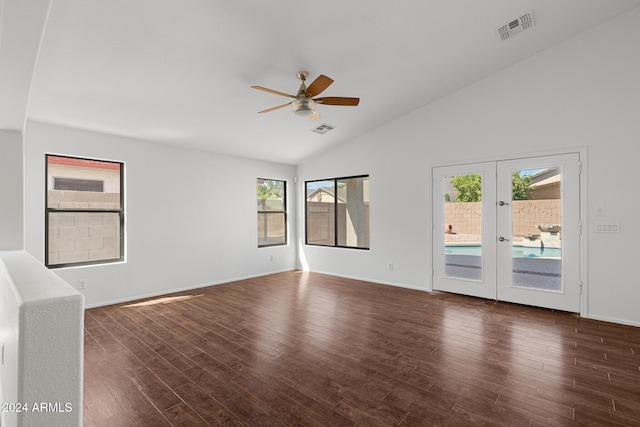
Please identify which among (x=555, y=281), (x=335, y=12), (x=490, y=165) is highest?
(x=335, y=12)

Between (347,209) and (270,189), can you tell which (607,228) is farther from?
(270,189)

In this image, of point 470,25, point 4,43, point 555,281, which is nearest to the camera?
point 4,43

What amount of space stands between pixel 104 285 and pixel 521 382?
5.23 meters

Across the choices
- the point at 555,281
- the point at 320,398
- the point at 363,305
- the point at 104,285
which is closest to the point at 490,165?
the point at 555,281

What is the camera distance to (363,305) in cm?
461

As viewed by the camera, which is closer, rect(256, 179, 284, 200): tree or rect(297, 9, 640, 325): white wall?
rect(297, 9, 640, 325): white wall

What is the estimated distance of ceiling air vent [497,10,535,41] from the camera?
3.56 m

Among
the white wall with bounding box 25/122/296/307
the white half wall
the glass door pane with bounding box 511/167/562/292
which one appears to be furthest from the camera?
the glass door pane with bounding box 511/167/562/292

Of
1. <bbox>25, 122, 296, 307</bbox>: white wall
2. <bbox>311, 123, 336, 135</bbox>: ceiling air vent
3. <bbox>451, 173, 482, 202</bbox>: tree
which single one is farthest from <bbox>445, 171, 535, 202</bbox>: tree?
<bbox>25, 122, 296, 307</bbox>: white wall

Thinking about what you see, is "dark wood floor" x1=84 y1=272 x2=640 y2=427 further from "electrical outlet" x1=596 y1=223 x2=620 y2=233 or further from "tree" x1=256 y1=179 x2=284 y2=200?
"tree" x1=256 y1=179 x2=284 y2=200

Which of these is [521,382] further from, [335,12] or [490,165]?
[335,12]

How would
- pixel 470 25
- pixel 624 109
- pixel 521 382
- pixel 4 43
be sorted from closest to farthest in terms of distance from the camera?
pixel 4 43 → pixel 521 382 → pixel 470 25 → pixel 624 109

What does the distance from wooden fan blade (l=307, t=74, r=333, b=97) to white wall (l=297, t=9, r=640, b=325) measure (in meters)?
2.59

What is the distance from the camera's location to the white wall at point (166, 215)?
4.16m
